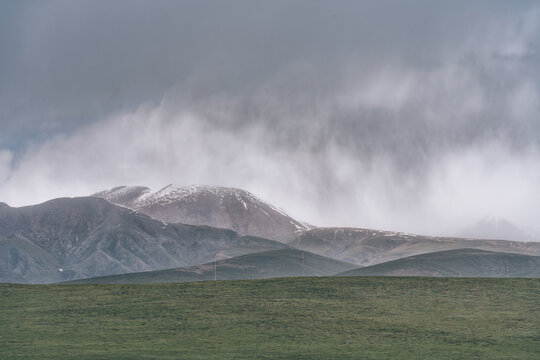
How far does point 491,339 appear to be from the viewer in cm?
8825

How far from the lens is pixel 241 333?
93.9 metres

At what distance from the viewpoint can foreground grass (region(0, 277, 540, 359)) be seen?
81.6 m

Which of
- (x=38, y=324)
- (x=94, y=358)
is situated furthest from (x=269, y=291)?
(x=94, y=358)

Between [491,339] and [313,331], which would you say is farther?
[313,331]

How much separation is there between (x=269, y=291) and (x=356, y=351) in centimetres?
4996

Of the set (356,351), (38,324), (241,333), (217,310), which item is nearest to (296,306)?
(217,310)

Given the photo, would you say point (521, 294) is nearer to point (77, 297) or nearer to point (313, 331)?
point (313, 331)

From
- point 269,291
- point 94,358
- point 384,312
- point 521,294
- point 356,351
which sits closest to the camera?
point 94,358

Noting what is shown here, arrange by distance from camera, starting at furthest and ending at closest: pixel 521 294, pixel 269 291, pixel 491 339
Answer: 1. pixel 269 291
2. pixel 521 294
3. pixel 491 339

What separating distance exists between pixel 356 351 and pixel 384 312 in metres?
29.4

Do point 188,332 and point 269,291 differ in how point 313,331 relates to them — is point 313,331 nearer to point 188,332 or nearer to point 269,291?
point 188,332

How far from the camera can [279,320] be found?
10338 cm

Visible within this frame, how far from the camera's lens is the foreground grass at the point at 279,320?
81562mm

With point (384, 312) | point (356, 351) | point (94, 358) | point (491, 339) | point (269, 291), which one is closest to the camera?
point (94, 358)
